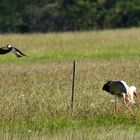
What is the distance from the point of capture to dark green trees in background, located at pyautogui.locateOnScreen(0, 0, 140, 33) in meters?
48.7

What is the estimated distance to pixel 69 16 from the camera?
49.2 m

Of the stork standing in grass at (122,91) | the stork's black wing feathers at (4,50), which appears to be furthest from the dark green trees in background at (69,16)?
the stork's black wing feathers at (4,50)

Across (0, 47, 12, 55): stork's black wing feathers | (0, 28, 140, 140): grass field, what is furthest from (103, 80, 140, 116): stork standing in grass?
(0, 47, 12, 55): stork's black wing feathers

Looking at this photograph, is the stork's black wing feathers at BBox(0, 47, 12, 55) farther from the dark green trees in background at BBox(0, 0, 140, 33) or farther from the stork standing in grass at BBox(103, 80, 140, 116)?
the dark green trees in background at BBox(0, 0, 140, 33)

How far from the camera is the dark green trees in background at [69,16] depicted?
1916 inches

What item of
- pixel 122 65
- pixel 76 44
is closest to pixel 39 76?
pixel 122 65

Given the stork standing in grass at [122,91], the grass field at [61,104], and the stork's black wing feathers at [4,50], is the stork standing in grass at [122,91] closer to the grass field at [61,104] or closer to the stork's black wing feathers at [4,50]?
the grass field at [61,104]

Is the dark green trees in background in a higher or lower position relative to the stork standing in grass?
higher

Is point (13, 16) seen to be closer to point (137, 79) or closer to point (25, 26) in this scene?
point (25, 26)

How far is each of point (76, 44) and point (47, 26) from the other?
22.9 meters

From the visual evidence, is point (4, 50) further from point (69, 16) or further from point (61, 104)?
point (69, 16)

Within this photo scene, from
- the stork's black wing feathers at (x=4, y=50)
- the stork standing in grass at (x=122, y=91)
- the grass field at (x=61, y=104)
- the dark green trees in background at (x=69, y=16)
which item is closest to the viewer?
the grass field at (x=61, y=104)

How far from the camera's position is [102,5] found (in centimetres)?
5025

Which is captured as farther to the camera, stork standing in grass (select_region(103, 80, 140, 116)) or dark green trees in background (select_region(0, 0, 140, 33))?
dark green trees in background (select_region(0, 0, 140, 33))
